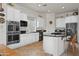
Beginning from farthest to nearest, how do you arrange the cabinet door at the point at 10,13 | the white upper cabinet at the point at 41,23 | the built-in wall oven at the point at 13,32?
the white upper cabinet at the point at 41,23 < the built-in wall oven at the point at 13,32 < the cabinet door at the point at 10,13

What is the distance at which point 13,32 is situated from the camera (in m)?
2.37

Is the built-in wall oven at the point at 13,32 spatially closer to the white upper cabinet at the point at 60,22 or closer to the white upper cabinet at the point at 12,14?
the white upper cabinet at the point at 12,14

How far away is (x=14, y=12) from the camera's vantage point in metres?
2.21

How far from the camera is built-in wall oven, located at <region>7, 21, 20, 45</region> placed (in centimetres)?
225

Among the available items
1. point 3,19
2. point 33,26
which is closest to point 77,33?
point 33,26

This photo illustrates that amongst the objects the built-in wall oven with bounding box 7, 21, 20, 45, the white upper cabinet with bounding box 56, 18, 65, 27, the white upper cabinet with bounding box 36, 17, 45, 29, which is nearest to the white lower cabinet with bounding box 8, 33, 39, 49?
the built-in wall oven with bounding box 7, 21, 20, 45

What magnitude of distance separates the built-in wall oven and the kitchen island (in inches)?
22.3

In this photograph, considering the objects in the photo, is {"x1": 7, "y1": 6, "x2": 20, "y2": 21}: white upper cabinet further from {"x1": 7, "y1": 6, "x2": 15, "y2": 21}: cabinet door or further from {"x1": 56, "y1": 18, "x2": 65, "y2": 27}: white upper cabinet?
{"x1": 56, "y1": 18, "x2": 65, "y2": 27}: white upper cabinet

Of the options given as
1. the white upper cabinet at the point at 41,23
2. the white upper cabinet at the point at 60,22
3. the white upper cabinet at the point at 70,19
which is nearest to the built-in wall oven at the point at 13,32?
the white upper cabinet at the point at 41,23

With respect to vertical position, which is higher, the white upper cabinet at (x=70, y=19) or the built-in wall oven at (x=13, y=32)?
the white upper cabinet at (x=70, y=19)

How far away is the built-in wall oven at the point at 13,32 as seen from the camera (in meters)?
2.25

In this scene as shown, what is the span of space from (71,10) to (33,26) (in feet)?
2.72

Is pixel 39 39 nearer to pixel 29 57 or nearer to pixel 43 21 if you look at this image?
pixel 43 21

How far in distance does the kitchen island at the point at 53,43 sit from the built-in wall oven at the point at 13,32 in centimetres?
57
